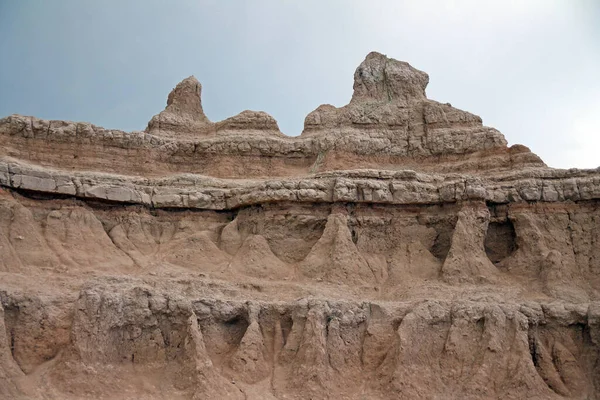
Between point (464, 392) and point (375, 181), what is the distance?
817 cm

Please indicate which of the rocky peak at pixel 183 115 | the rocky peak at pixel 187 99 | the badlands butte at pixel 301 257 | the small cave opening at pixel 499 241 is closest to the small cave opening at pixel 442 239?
the badlands butte at pixel 301 257

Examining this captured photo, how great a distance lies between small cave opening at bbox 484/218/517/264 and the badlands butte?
0.07 m

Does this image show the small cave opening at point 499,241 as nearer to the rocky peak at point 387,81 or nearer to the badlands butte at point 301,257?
the badlands butte at point 301,257

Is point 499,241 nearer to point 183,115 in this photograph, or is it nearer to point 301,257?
point 301,257

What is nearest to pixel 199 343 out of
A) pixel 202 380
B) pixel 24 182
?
pixel 202 380

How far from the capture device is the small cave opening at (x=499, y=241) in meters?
24.2

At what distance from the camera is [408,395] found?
60.5ft

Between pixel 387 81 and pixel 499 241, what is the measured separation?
341 inches

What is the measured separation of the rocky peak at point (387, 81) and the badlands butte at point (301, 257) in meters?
0.09

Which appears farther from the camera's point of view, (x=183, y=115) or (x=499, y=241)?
(x=183, y=115)

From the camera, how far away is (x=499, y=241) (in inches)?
959

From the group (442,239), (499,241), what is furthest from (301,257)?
(499,241)

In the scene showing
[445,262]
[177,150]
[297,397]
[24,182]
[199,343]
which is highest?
[177,150]

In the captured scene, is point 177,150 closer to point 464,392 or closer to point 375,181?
point 375,181
